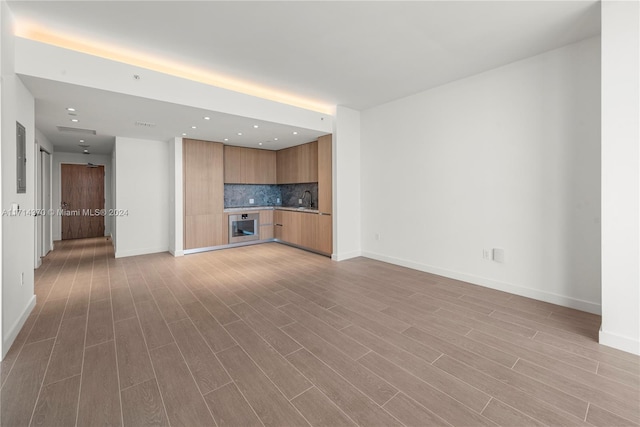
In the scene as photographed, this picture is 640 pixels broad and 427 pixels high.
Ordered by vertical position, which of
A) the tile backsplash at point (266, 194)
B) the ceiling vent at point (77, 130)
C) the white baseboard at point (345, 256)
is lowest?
the white baseboard at point (345, 256)

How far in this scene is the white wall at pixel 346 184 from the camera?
16.5ft

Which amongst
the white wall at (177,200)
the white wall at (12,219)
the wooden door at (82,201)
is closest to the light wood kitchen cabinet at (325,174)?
the white wall at (177,200)

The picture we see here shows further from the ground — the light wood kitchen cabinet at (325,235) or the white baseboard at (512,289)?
the light wood kitchen cabinet at (325,235)

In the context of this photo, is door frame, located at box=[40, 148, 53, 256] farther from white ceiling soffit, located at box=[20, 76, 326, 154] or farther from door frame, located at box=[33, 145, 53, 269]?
white ceiling soffit, located at box=[20, 76, 326, 154]

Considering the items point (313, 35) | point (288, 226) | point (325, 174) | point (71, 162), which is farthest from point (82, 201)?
point (313, 35)

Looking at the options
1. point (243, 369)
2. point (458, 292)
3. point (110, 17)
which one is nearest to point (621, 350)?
point (458, 292)

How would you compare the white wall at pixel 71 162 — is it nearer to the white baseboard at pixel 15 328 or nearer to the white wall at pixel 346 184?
the white baseboard at pixel 15 328

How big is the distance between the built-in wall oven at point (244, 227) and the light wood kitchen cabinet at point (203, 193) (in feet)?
0.77

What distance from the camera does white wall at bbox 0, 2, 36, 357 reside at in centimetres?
215

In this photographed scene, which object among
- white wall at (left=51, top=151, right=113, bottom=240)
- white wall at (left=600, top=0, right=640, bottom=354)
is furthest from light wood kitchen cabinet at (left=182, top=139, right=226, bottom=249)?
white wall at (left=600, top=0, right=640, bottom=354)

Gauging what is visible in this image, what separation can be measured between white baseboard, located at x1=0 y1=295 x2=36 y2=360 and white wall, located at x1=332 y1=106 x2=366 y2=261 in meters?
3.99

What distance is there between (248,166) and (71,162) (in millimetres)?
4985

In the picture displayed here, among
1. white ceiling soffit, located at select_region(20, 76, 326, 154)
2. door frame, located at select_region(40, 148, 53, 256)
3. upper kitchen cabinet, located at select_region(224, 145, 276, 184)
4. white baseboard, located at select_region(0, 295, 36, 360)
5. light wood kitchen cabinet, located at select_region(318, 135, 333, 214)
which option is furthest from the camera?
upper kitchen cabinet, located at select_region(224, 145, 276, 184)

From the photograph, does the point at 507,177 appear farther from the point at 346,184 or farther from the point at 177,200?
the point at 177,200
